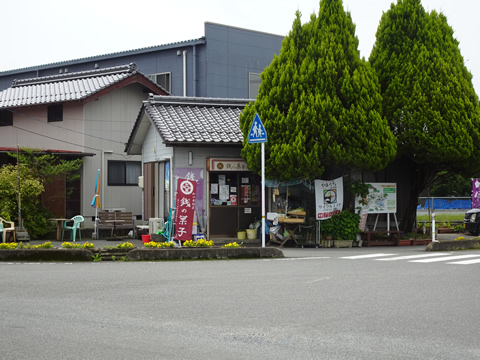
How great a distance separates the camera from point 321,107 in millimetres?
18062

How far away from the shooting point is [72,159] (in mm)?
24109

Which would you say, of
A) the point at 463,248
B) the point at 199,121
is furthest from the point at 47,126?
the point at 463,248

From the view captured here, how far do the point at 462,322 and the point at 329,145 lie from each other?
1136 centimetres

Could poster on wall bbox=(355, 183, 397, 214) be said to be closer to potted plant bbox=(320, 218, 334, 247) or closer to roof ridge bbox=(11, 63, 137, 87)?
potted plant bbox=(320, 218, 334, 247)

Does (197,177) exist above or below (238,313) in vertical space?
above

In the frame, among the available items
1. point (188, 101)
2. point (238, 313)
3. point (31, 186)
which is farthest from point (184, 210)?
point (238, 313)

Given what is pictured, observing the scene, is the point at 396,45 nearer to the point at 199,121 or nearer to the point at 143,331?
the point at 199,121

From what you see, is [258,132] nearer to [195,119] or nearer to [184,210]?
[184,210]

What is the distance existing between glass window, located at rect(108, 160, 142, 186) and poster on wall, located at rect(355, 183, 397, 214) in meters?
10.8

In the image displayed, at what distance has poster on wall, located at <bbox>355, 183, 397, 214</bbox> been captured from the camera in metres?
19.9

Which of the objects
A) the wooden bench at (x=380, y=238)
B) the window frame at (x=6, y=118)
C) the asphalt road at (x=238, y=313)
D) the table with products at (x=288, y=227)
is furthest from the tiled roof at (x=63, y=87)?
the asphalt road at (x=238, y=313)

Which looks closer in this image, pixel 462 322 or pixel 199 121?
pixel 462 322

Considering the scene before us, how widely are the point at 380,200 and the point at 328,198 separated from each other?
231cm

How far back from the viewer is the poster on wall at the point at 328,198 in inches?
741
